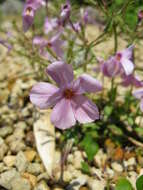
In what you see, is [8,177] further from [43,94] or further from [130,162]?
[130,162]

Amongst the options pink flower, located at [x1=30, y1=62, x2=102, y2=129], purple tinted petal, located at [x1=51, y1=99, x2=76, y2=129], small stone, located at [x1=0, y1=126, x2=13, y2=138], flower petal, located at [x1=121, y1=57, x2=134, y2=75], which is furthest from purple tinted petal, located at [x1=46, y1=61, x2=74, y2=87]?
small stone, located at [x1=0, y1=126, x2=13, y2=138]

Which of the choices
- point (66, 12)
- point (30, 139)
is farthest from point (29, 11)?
point (30, 139)

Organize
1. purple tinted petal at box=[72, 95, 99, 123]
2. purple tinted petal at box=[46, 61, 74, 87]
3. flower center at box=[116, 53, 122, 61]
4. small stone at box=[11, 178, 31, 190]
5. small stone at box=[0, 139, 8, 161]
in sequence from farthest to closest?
1. small stone at box=[0, 139, 8, 161]
2. flower center at box=[116, 53, 122, 61]
3. small stone at box=[11, 178, 31, 190]
4. purple tinted petal at box=[72, 95, 99, 123]
5. purple tinted petal at box=[46, 61, 74, 87]

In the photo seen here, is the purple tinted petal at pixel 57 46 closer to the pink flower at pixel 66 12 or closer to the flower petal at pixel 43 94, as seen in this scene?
the pink flower at pixel 66 12

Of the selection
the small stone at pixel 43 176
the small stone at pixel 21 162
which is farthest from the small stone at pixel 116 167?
the small stone at pixel 21 162

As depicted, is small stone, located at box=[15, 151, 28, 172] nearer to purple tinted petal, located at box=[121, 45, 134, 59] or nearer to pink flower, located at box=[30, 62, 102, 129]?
pink flower, located at box=[30, 62, 102, 129]

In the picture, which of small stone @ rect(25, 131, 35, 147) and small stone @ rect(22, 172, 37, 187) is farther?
small stone @ rect(25, 131, 35, 147)
